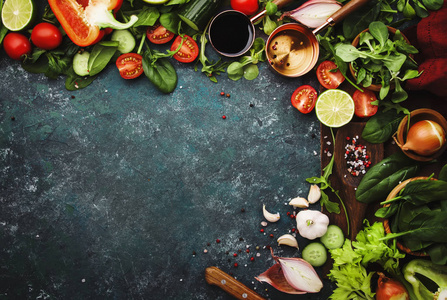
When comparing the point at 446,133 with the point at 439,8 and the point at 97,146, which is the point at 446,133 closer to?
the point at 439,8

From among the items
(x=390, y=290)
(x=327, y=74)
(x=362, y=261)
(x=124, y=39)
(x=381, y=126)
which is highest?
(x=124, y=39)

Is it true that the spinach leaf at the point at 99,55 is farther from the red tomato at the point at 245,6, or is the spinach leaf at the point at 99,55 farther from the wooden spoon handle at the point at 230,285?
the wooden spoon handle at the point at 230,285

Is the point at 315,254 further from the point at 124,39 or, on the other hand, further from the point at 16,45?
the point at 16,45

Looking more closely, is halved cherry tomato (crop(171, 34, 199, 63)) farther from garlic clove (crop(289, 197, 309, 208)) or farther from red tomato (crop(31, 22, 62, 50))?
garlic clove (crop(289, 197, 309, 208))

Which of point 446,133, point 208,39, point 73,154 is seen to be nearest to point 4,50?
point 73,154

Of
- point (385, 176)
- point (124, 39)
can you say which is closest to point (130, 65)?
point (124, 39)

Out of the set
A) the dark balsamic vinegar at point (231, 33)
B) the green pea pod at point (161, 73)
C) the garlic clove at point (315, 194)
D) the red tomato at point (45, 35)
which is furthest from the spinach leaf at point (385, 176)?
the red tomato at point (45, 35)

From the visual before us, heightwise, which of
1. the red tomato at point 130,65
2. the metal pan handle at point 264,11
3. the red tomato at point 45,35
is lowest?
the red tomato at point 130,65
